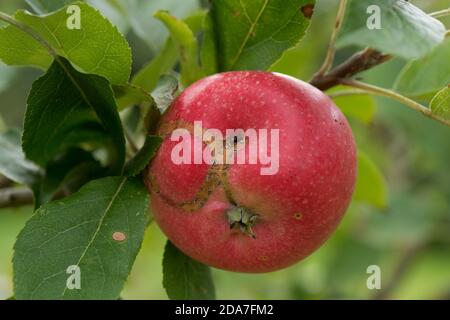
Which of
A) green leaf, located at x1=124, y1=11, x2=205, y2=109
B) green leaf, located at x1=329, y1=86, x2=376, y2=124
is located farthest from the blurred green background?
green leaf, located at x1=124, y1=11, x2=205, y2=109

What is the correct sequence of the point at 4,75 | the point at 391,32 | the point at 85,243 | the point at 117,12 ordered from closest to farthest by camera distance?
1. the point at 391,32
2. the point at 85,243
3. the point at 4,75
4. the point at 117,12

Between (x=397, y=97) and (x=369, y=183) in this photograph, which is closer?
(x=397, y=97)

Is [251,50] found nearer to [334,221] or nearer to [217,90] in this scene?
[217,90]

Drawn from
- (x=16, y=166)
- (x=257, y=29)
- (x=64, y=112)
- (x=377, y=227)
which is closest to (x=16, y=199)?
(x=16, y=166)

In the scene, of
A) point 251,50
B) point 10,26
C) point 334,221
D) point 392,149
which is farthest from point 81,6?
point 392,149

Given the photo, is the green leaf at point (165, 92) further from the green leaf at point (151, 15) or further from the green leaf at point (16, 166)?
the green leaf at point (151, 15)

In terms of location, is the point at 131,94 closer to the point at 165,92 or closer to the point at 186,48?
the point at 165,92
